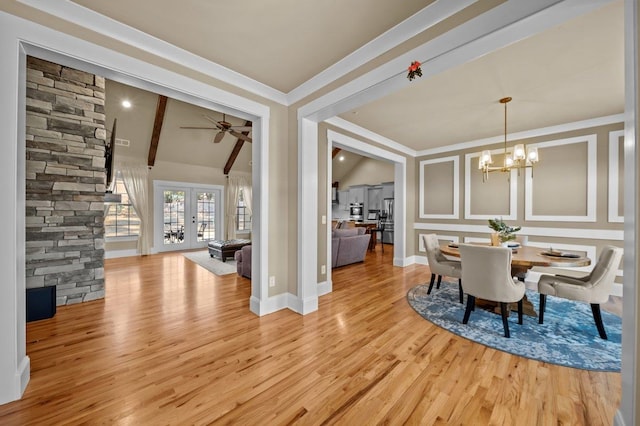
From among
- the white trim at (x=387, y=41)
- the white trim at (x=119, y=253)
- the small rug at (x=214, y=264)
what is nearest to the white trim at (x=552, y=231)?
the white trim at (x=387, y=41)

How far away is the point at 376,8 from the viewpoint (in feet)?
5.70

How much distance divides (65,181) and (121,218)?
4.03 metres

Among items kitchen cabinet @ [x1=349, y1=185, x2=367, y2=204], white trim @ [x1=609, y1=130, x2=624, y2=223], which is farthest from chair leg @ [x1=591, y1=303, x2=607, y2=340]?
kitchen cabinet @ [x1=349, y1=185, x2=367, y2=204]

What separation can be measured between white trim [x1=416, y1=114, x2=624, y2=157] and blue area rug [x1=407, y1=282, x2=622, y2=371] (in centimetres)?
280

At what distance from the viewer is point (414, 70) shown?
1.83 m

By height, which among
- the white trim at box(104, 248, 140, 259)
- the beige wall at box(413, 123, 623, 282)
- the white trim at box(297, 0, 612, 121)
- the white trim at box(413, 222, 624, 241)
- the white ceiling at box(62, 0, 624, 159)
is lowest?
the white trim at box(104, 248, 140, 259)

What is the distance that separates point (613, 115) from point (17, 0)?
21.8 feet

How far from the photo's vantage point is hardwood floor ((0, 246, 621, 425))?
148 centimetres

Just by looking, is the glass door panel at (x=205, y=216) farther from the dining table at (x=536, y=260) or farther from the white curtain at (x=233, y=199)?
the dining table at (x=536, y=260)

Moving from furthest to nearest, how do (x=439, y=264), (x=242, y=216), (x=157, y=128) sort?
1. (x=242, y=216)
2. (x=157, y=128)
3. (x=439, y=264)

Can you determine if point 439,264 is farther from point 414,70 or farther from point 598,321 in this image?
point 414,70

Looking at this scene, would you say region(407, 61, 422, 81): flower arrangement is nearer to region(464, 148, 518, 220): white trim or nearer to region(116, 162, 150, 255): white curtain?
region(464, 148, 518, 220): white trim

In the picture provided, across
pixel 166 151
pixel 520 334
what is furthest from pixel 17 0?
pixel 166 151

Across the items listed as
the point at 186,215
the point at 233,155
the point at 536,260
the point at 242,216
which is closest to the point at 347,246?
the point at 536,260
